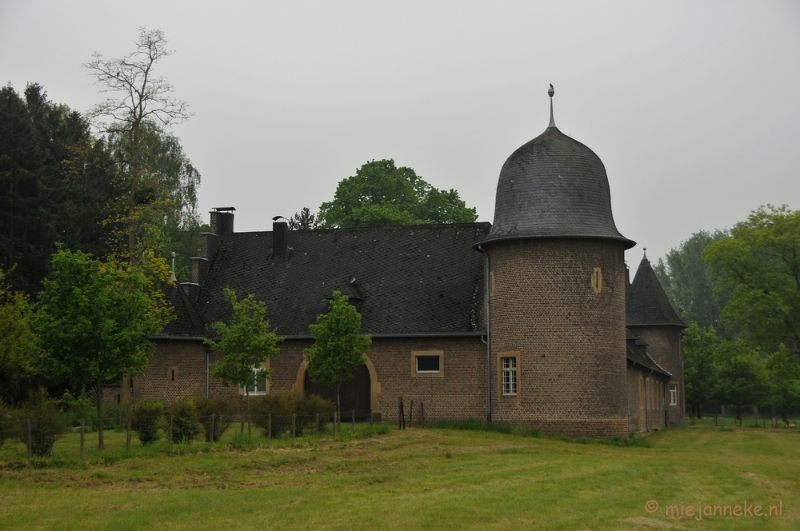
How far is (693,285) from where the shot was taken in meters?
88.4

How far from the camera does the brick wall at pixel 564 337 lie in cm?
2894

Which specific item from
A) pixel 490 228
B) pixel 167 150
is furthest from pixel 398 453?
pixel 167 150

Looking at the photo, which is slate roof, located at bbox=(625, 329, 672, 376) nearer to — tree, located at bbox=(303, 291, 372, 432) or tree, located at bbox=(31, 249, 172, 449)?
tree, located at bbox=(303, 291, 372, 432)

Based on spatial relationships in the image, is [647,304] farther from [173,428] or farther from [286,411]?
[173,428]

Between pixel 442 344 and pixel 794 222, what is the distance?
20.4 meters

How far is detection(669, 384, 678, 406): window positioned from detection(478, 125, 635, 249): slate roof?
18.8 meters

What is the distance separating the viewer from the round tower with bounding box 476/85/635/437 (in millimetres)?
28969

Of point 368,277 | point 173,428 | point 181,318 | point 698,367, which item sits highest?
point 368,277

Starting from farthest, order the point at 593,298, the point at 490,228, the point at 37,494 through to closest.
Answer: the point at 490,228 → the point at 593,298 → the point at 37,494

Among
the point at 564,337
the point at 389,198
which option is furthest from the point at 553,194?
the point at 389,198

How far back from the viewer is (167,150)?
188ft

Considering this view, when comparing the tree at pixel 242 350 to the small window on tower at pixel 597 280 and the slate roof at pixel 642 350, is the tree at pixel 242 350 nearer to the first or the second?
the small window on tower at pixel 597 280

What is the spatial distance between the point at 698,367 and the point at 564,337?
33307 millimetres

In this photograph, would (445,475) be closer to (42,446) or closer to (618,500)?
(618,500)
